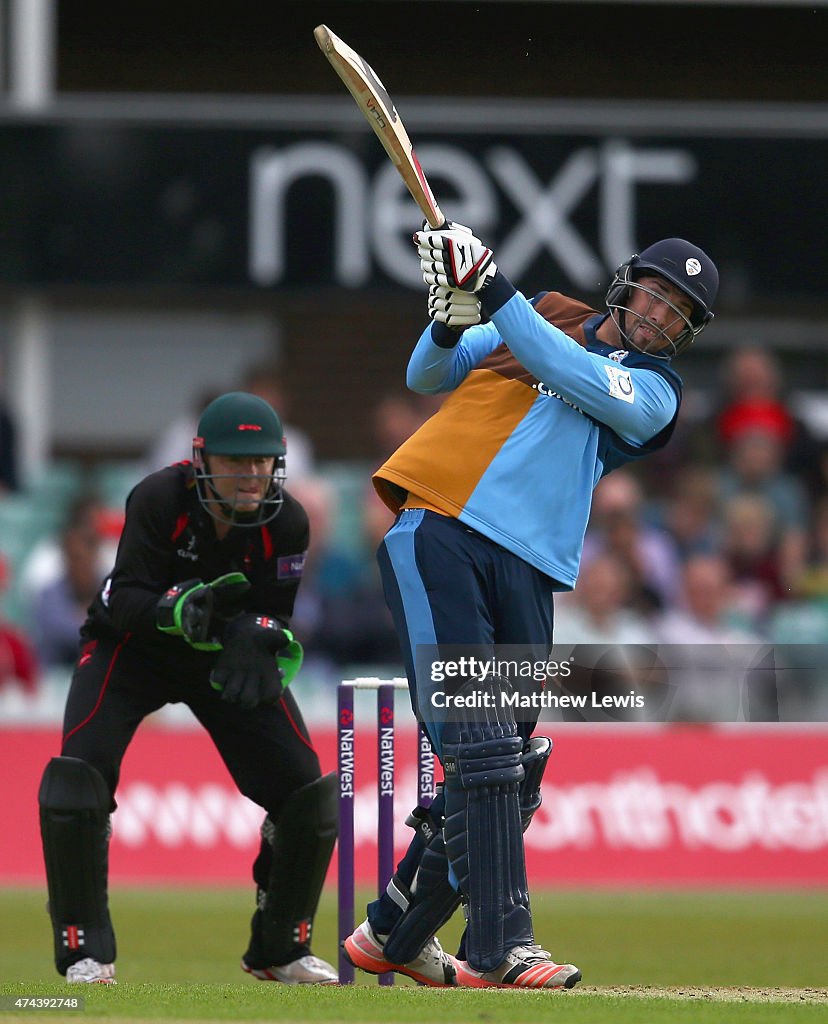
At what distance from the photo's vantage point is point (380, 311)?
552 inches

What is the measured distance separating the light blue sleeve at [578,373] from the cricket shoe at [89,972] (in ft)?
7.05

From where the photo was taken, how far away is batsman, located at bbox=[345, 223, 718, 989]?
4.88 meters

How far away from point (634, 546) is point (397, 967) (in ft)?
18.5

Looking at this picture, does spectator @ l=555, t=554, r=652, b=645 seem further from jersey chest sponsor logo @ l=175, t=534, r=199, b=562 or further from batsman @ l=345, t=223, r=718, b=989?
batsman @ l=345, t=223, r=718, b=989

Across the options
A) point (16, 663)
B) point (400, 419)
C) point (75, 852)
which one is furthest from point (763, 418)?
point (75, 852)

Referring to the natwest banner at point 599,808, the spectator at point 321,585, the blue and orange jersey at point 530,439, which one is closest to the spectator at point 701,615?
the natwest banner at point 599,808

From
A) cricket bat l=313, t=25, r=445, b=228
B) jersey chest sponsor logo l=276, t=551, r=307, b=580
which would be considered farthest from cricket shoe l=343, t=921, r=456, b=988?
cricket bat l=313, t=25, r=445, b=228

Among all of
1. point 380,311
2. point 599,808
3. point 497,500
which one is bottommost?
point 599,808

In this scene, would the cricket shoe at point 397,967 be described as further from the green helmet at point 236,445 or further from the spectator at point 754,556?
the spectator at point 754,556

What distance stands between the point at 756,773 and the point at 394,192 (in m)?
4.63

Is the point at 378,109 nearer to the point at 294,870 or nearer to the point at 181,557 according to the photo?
the point at 181,557

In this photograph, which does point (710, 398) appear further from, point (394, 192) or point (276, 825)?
point (276, 825)

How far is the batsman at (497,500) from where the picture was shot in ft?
16.0

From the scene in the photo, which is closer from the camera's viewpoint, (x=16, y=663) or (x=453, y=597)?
(x=453, y=597)
